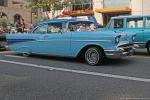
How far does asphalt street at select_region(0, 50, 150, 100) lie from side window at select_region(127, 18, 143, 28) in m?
2.19

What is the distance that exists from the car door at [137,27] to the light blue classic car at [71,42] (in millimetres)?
2192

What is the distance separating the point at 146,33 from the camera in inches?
538

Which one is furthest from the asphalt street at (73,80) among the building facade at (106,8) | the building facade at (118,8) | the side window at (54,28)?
the building facade at (118,8)

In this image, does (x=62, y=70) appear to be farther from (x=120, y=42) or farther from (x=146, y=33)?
(x=146, y=33)

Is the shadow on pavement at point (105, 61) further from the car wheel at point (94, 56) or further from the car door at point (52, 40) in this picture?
the car door at point (52, 40)

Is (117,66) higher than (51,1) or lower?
lower

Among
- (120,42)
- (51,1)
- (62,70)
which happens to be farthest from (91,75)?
(51,1)

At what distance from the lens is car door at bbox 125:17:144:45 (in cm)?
1378

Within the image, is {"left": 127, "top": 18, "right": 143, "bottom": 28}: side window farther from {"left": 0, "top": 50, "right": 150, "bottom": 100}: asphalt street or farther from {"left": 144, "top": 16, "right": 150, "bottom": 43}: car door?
{"left": 0, "top": 50, "right": 150, "bottom": 100}: asphalt street

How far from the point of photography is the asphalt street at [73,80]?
7070mm

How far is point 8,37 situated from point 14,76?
472 cm

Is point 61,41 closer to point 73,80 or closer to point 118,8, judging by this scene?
point 73,80

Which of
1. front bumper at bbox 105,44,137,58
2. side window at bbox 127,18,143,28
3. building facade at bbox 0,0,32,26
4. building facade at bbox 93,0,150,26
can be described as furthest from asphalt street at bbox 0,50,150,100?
building facade at bbox 0,0,32,26

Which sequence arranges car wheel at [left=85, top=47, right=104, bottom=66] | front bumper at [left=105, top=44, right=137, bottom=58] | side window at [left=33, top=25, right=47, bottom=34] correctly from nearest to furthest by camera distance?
front bumper at [left=105, top=44, right=137, bottom=58] < car wheel at [left=85, top=47, right=104, bottom=66] < side window at [left=33, top=25, right=47, bottom=34]
